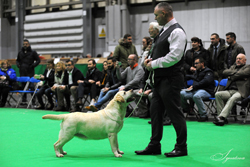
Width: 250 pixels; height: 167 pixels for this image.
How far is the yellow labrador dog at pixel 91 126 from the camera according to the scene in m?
3.52

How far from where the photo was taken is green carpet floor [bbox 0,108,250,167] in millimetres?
3383

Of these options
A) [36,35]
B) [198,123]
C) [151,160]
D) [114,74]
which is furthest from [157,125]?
[36,35]

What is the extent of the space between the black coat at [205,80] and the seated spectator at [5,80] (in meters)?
6.03

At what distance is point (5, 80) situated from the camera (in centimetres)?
1008

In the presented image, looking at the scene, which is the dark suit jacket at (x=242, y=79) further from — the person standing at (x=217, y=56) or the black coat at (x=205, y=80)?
the person standing at (x=217, y=56)

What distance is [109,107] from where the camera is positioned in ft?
12.3

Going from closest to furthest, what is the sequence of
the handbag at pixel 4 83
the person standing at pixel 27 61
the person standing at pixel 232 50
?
the person standing at pixel 232 50 → the handbag at pixel 4 83 → the person standing at pixel 27 61

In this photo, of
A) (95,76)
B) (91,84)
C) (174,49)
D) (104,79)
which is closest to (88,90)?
(91,84)

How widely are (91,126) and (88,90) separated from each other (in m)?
4.99

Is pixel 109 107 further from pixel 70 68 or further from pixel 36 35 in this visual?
pixel 36 35

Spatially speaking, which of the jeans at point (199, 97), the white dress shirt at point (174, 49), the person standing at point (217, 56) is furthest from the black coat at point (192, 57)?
the white dress shirt at point (174, 49)

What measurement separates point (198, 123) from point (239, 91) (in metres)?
1.00

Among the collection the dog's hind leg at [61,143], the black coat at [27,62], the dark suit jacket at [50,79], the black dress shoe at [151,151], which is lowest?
the black dress shoe at [151,151]

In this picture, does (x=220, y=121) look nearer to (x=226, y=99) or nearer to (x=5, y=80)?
(x=226, y=99)
